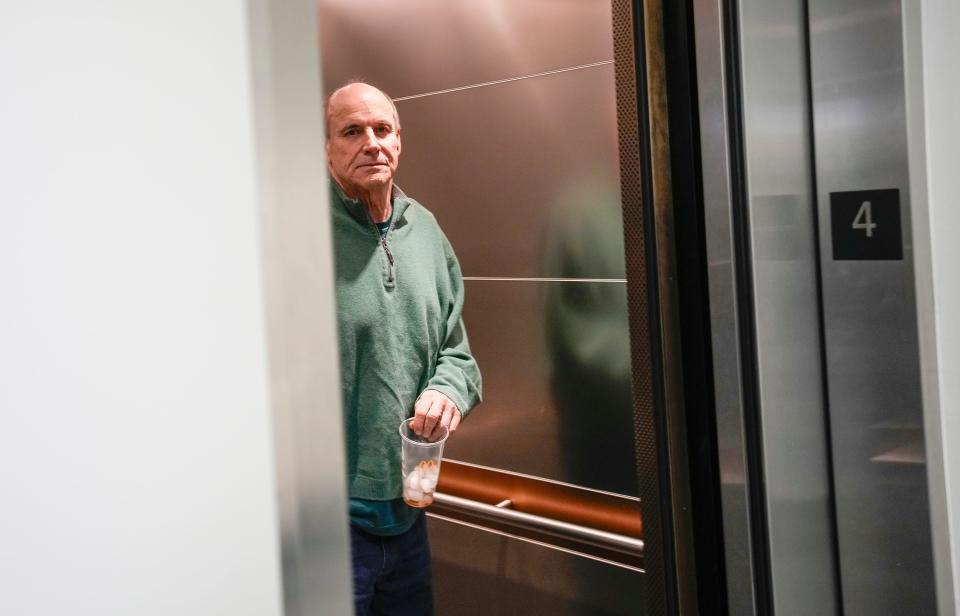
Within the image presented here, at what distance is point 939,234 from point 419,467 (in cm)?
116

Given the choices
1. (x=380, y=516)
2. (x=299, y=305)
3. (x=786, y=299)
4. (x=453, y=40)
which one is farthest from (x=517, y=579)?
(x=299, y=305)

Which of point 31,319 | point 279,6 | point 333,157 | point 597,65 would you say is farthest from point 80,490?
point 597,65

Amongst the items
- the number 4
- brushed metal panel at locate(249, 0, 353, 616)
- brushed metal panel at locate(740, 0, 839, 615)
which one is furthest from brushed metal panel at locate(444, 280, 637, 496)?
brushed metal panel at locate(249, 0, 353, 616)

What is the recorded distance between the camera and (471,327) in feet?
9.64

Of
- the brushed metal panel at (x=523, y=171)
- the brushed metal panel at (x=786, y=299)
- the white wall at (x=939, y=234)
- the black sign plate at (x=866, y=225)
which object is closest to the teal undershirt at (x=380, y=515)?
the brushed metal panel at (x=523, y=171)

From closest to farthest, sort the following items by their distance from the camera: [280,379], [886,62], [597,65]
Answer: [280,379]
[886,62]
[597,65]

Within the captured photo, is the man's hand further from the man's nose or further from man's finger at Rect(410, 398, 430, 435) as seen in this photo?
the man's nose

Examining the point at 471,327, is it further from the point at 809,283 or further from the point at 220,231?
the point at 220,231

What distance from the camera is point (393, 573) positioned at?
231cm

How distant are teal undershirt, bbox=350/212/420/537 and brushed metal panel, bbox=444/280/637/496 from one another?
2.11 ft

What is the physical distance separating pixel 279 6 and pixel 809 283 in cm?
125

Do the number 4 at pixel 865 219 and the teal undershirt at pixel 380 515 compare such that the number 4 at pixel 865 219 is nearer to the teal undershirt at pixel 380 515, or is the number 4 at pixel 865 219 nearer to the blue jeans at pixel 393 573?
the teal undershirt at pixel 380 515

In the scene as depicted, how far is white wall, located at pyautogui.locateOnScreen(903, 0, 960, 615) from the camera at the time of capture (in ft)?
5.00

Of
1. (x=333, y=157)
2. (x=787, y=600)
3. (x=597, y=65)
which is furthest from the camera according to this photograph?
(x=597, y=65)
